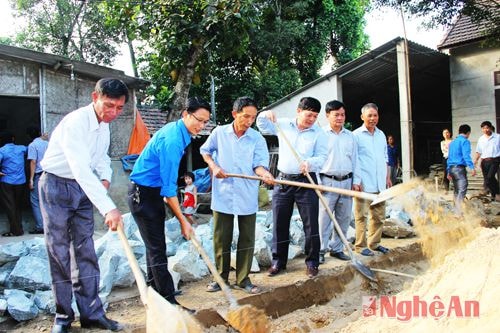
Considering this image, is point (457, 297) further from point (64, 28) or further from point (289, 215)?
point (64, 28)

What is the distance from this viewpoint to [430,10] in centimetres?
950

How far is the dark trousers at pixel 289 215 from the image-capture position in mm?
4477

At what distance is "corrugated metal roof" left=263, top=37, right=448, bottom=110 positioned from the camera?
10.2 metres

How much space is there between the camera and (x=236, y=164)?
4.24 metres

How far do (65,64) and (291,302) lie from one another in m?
5.89

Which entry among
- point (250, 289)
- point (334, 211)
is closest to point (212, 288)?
point (250, 289)

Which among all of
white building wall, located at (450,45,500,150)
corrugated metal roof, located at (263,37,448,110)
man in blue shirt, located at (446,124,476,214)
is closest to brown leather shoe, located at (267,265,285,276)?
man in blue shirt, located at (446,124,476,214)

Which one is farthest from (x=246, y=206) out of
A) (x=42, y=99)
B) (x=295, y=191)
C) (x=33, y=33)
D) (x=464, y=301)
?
(x=33, y=33)

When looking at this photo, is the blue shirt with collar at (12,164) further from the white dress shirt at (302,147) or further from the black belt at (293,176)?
the black belt at (293,176)

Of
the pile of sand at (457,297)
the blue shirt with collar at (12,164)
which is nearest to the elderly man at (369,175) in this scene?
the pile of sand at (457,297)

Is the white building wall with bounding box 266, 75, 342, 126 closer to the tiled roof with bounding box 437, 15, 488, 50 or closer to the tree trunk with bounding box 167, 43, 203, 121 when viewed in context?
the tiled roof with bounding box 437, 15, 488, 50

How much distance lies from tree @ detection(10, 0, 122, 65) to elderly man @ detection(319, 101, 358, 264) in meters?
14.7

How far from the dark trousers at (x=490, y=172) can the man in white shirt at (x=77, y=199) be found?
919 centimetres

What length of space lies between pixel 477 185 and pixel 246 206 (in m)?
9.37
